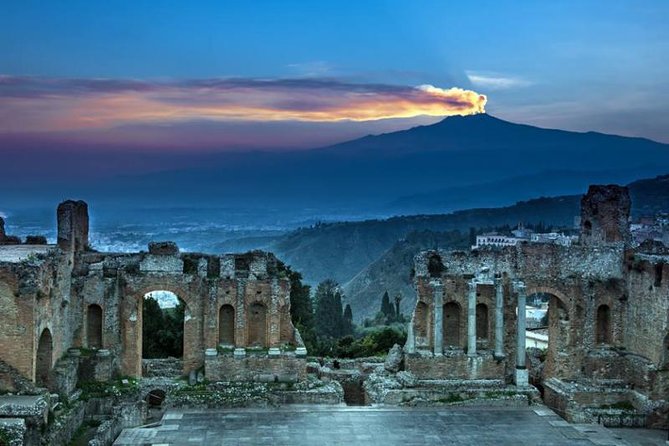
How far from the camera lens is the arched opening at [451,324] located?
35.2m

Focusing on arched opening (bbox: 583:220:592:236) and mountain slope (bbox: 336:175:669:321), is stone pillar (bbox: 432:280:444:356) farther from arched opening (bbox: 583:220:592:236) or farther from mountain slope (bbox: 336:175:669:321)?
mountain slope (bbox: 336:175:669:321)

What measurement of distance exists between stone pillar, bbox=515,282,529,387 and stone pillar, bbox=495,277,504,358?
630mm

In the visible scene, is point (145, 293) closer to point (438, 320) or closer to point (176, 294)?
point (176, 294)

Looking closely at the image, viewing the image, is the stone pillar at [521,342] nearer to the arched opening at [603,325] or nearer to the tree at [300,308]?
the arched opening at [603,325]

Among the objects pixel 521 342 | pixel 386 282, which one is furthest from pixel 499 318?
pixel 386 282

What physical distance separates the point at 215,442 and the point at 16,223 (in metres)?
63.2

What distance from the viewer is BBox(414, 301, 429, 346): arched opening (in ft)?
113

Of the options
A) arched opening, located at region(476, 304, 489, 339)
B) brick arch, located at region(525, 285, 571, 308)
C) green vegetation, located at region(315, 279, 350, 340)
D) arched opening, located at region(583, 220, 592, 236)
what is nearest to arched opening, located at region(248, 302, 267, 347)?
arched opening, located at region(476, 304, 489, 339)

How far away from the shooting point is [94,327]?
3303cm

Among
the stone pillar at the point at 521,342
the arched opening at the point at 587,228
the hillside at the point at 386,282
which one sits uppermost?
the arched opening at the point at 587,228

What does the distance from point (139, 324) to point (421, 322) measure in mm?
11393

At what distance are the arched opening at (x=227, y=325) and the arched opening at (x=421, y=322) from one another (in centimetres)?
748

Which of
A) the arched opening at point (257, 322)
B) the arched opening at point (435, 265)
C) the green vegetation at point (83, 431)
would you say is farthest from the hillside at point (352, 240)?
the green vegetation at point (83, 431)

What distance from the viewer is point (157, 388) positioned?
104ft
